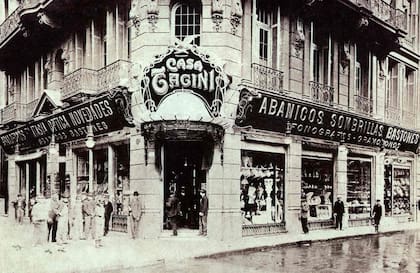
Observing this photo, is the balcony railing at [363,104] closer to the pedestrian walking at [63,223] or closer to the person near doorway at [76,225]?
the person near doorway at [76,225]

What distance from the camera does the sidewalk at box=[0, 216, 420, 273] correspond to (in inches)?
367

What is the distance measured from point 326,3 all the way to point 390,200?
418 inches

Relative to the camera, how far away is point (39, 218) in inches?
521

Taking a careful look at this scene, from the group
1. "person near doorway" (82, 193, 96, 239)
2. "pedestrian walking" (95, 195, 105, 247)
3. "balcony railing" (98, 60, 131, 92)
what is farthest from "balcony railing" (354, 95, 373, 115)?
"pedestrian walking" (95, 195, 105, 247)

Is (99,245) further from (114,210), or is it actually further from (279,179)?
(279,179)

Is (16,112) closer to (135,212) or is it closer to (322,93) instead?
(135,212)

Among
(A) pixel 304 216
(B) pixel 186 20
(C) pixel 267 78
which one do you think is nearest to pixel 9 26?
(B) pixel 186 20

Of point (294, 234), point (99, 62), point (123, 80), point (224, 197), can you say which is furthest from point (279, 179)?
point (99, 62)

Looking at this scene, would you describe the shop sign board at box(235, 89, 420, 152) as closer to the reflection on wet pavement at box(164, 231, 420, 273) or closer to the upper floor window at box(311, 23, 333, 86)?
the upper floor window at box(311, 23, 333, 86)

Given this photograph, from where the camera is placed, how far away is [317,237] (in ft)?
53.6

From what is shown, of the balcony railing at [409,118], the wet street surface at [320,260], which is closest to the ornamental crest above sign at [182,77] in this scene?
the wet street surface at [320,260]

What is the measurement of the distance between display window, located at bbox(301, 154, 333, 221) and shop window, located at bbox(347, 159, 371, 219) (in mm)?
1487

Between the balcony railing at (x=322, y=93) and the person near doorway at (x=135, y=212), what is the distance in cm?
746

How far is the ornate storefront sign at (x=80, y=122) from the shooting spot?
15281mm
